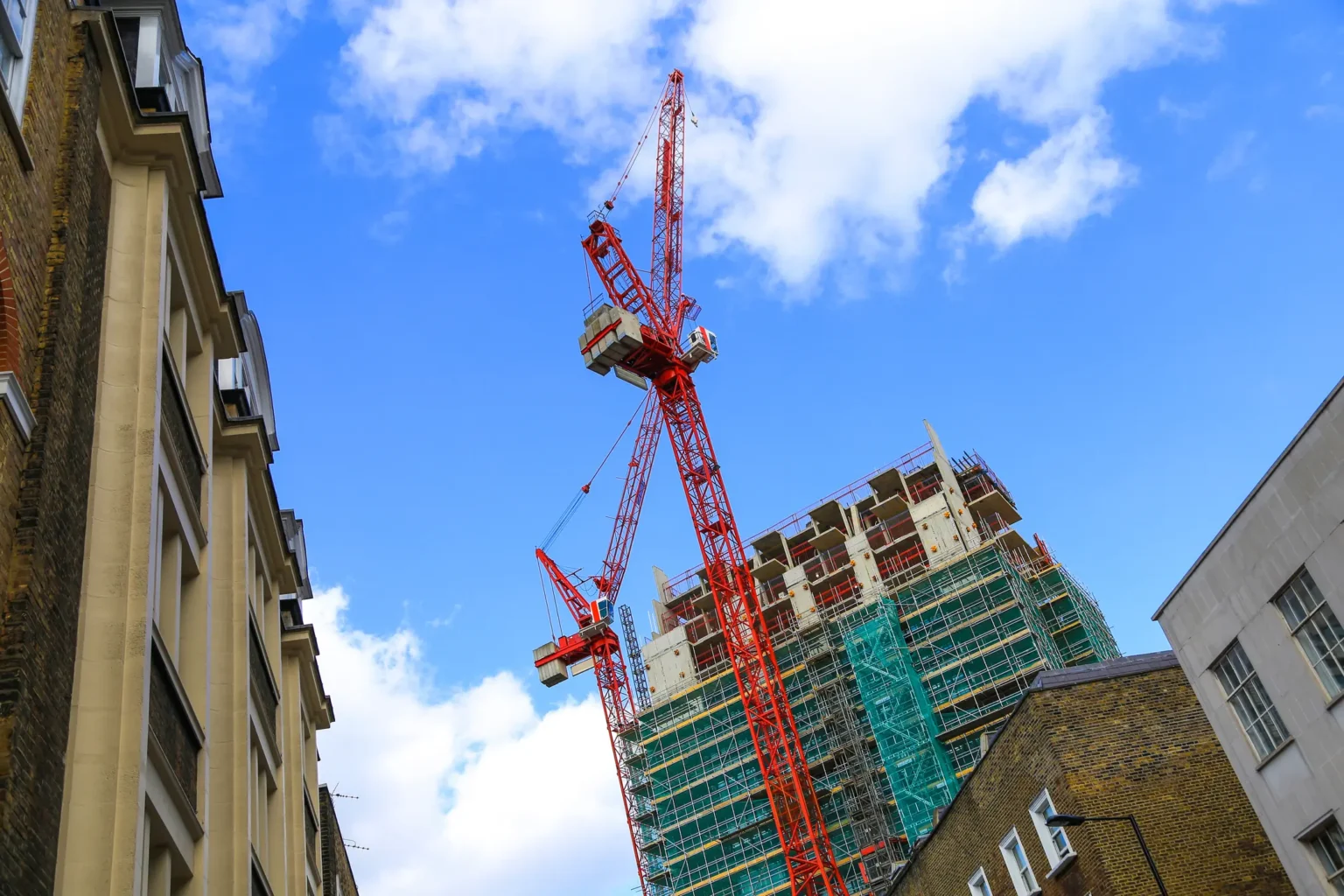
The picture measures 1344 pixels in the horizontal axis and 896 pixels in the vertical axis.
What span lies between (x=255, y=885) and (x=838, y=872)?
52.6 m

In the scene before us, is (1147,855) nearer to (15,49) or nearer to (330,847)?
(330,847)

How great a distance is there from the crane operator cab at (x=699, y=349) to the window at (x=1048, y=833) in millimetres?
56582

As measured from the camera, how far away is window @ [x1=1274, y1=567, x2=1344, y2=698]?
59.2 feet

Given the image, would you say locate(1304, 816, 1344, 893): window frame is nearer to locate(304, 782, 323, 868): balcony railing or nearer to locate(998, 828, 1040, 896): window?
locate(998, 828, 1040, 896): window

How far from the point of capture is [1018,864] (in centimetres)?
2655

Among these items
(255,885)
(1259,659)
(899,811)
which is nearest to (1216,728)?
(1259,659)

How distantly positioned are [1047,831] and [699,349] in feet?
188

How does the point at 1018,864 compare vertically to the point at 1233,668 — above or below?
below

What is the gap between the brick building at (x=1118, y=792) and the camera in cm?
2306

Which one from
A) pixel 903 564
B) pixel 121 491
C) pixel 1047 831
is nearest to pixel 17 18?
pixel 121 491

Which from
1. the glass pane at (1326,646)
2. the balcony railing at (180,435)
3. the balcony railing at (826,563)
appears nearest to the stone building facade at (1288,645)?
the glass pane at (1326,646)

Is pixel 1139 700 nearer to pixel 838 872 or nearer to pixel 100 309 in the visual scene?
pixel 100 309

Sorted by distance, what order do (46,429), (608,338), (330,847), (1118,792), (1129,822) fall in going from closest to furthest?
(46,429)
(1129,822)
(1118,792)
(330,847)
(608,338)

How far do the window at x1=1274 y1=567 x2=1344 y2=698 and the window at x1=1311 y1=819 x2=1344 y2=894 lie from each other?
2.23 m
